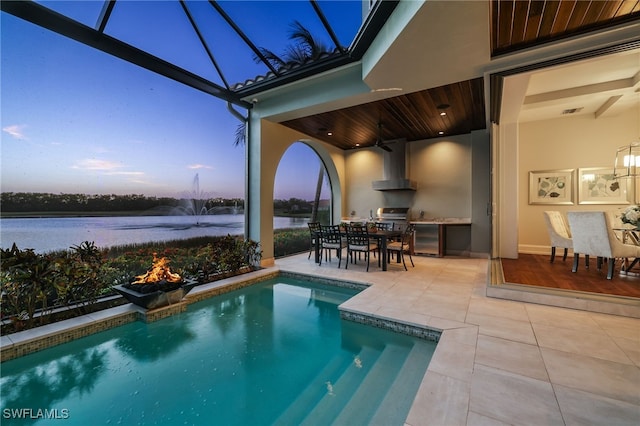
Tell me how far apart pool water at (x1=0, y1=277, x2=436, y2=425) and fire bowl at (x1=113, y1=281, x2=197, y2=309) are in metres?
0.25

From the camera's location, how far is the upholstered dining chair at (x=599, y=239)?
3281mm

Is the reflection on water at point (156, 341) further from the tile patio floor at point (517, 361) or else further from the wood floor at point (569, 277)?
the wood floor at point (569, 277)

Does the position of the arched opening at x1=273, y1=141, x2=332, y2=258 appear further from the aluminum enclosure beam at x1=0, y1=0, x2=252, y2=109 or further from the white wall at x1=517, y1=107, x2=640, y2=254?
the white wall at x1=517, y1=107, x2=640, y2=254

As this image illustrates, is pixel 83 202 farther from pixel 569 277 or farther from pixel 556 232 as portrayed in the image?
pixel 556 232

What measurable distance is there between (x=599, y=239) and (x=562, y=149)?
10.8ft

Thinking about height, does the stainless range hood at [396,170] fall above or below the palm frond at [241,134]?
below

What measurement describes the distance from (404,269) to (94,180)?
5081 mm

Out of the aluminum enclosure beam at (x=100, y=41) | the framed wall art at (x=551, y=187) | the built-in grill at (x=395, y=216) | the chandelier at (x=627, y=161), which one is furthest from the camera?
the built-in grill at (x=395, y=216)

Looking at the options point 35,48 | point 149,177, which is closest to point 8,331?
point 149,177

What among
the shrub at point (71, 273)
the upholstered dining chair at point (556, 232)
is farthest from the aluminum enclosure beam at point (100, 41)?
the upholstered dining chair at point (556, 232)

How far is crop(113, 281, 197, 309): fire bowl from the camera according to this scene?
314 centimetres

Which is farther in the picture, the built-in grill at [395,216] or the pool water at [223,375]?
the built-in grill at [395,216]

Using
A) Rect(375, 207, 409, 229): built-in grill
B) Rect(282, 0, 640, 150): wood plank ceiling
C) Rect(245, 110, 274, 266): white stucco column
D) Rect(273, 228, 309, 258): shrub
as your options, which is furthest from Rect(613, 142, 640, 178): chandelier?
Rect(273, 228, 309, 258): shrub

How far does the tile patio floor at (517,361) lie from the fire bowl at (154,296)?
227 cm
